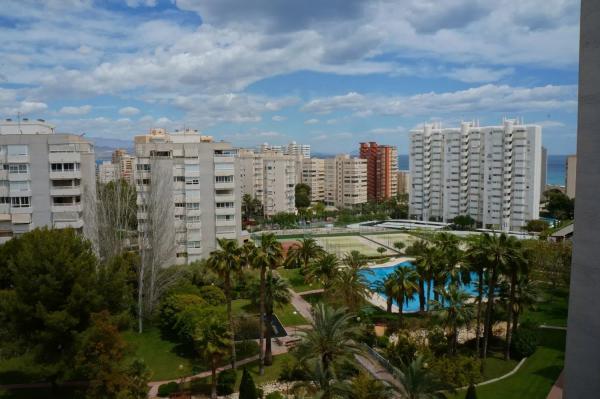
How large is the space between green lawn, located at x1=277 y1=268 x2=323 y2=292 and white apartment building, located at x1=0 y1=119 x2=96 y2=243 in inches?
695

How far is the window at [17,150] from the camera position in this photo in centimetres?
3662

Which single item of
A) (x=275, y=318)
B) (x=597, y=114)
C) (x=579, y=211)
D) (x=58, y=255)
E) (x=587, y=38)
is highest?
(x=587, y=38)

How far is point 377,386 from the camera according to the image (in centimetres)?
1764

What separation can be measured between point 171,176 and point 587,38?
34.5 metres

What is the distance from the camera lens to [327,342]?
59.0 ft

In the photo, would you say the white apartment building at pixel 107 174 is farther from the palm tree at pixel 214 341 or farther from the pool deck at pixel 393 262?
the pool deck at pixel 393 262

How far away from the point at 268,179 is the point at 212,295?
64.4 m

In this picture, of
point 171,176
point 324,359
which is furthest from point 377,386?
point 171,176

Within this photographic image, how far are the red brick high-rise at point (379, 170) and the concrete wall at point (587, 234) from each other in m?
110

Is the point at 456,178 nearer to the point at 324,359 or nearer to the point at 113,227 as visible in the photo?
the point at 113,227

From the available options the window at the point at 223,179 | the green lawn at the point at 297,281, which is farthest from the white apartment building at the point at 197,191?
the green lawn at the point at 297,281

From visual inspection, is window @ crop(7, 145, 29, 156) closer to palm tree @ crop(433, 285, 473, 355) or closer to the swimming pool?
the swimming pool

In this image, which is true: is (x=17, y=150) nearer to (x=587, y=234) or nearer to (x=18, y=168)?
(x=18, y=168)

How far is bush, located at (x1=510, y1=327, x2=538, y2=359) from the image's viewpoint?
81.8 ft
